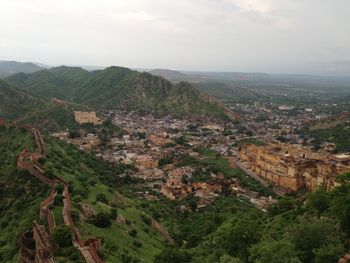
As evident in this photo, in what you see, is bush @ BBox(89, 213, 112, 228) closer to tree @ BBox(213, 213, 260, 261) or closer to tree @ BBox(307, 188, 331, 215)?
tree @ BBox(213, 213, 260, 261)

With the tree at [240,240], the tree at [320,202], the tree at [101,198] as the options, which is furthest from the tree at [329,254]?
the tree at [101,198]

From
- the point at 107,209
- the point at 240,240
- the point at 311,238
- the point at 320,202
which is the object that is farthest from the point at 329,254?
the point at 107,209

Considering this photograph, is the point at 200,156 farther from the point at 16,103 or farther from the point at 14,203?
the point at 14,203

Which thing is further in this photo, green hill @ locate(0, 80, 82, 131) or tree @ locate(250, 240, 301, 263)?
green hill @ locate(0, 80, 82, 131)

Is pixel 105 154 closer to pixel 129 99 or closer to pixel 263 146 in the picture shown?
pixel 263 146

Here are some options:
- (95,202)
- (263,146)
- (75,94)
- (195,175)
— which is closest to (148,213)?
(95,202)

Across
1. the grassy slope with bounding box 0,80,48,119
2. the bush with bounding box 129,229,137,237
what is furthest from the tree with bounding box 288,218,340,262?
the grassy slope with bounding box 0,80,48,119

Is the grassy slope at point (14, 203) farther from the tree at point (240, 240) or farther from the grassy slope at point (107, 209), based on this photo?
the tree at point (240, 240)
